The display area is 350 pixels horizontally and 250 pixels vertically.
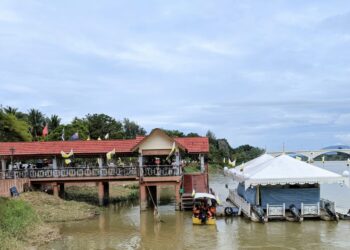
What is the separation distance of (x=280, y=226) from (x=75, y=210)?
12.0 metres

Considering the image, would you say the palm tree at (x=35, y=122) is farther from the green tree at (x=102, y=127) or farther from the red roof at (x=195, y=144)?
the red roof at (x=195, y=144)

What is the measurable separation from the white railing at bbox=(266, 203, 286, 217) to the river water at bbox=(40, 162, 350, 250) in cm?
70

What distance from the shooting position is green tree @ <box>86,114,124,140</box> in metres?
71.0

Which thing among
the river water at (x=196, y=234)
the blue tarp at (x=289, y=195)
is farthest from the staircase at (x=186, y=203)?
the blue tarp at (x=289, y=195)

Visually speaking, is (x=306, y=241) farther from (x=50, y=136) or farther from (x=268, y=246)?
(x=50, y=136)

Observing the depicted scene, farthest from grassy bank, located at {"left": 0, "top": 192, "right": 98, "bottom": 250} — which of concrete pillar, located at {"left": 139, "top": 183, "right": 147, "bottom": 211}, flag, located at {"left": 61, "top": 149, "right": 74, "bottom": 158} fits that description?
flag, located at {"left": 61, "top": 149, "right": 74, "bottom": 158}

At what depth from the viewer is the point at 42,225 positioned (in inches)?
832

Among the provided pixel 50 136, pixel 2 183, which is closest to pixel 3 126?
pixel 50 136

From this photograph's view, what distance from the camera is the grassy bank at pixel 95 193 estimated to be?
3462cm

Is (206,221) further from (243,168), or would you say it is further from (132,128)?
(132,128)

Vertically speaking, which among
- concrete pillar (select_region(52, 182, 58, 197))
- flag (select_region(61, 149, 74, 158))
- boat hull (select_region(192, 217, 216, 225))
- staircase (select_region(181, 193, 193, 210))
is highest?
flag (select_region(61, 149, 74, 158))

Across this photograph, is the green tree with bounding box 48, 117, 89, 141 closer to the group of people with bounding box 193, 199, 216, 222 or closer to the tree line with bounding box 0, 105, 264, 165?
the tree line with bounding box 0, 105, 264, 165

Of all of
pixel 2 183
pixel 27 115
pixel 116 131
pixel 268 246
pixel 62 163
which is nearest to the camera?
pixel 268 246

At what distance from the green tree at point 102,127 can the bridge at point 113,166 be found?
3764cm
